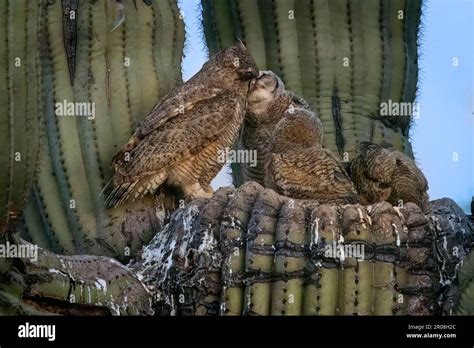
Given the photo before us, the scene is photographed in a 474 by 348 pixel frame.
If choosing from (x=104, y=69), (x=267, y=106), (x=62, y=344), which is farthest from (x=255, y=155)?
(x=62, y=344)

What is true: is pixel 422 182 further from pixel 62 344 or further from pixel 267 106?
pixel 62 344

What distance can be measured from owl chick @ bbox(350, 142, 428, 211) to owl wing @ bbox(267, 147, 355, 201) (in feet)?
1.06

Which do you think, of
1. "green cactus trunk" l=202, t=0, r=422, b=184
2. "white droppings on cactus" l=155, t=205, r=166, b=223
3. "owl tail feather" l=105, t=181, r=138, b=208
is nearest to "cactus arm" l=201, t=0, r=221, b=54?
"green cactus trunk" l=202, t=0, r=422, b=184

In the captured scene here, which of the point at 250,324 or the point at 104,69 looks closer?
the point at 250,324

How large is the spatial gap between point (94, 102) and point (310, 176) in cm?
147

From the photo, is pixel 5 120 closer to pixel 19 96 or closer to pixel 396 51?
pixel 19 96

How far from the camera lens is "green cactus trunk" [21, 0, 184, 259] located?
11.6 metres

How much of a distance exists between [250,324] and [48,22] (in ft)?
10.2

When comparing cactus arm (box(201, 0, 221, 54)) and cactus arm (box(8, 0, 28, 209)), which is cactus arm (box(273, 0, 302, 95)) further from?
cactus arm (box(8, 0, 28, 209))

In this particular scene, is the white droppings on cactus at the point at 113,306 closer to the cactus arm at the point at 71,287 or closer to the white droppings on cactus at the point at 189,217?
the cactus arm at the point at 71,287

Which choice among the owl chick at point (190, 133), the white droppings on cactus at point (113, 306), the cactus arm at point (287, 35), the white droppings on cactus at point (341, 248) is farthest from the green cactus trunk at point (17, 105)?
the cactus arm at point (287, 35)

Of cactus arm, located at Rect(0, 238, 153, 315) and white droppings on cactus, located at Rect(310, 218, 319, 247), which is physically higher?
white droppings on cactus, located at Rect(310, 218, 319, 247)

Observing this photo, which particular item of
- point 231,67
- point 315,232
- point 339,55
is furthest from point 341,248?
point 339,55

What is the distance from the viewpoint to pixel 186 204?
1146 centimetres
